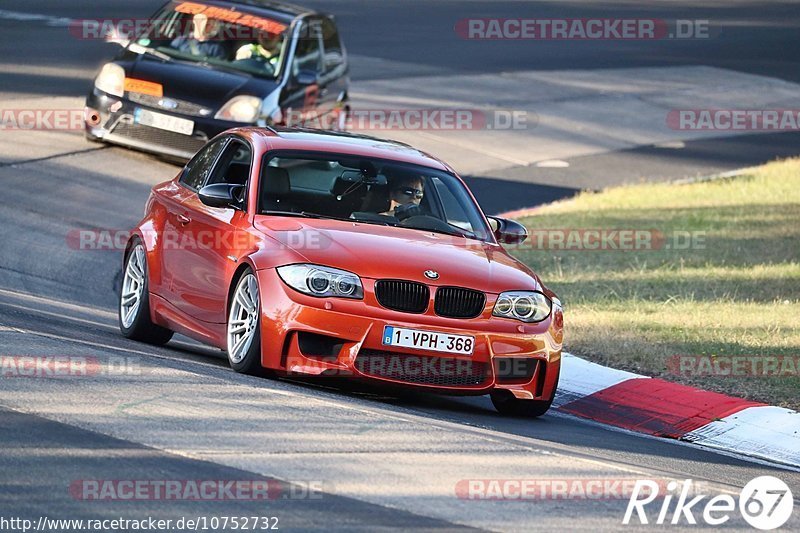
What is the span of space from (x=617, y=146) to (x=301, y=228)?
1539 cm

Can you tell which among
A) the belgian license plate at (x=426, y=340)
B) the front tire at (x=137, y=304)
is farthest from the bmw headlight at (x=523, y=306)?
the front tire at (x=137, y=304)

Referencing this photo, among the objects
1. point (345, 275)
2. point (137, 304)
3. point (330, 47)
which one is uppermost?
point (330, 47)

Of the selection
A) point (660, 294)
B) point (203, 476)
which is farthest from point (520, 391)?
point (660, 294)

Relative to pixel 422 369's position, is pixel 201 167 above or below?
above

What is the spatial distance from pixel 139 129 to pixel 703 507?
1174cm

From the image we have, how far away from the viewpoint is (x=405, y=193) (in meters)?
10.2

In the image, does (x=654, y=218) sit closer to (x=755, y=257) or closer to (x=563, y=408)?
(x=755, y=257)

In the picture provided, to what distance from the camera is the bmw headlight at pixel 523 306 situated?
29.8ft

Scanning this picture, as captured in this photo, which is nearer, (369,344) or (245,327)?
(369,344)

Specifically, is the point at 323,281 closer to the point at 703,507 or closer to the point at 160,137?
the point at 703,507

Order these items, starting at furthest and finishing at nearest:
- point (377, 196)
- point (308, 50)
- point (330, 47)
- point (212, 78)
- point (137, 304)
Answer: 1. point (330, 47)
2. point (308, 50)
3. point (212, 78)
4. point (137, 304)
5. point (377, 196)

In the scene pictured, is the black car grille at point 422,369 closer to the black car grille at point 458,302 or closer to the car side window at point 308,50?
the black car grille at point 458,302

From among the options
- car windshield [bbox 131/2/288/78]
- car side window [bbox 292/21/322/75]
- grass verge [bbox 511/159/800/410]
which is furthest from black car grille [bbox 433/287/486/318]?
car side window [bbox 292/21/322/75]

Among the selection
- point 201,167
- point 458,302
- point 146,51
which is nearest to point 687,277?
point 201,167
